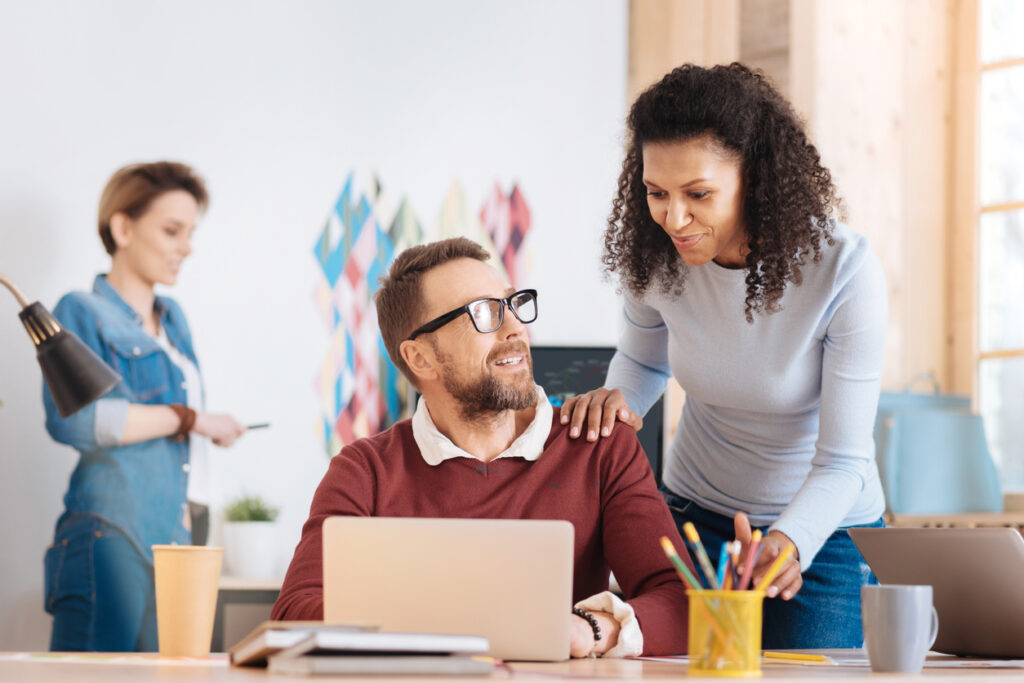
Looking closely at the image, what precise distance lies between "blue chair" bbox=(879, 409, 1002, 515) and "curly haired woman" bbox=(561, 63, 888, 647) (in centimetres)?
200

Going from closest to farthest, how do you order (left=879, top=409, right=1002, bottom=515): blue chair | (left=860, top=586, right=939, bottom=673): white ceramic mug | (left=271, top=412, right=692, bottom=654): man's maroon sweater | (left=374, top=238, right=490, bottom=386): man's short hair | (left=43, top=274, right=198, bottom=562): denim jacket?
(left=860, top=586, right=939, bottom=673): white ceramic mug, (left=271, top=412, right=692, bottom=654): man's maroon sweater, (left=374, top=238, right=490, bottom=386): man's short hair, (left=43, top=274, right=198, bottom=562): denim jacket, (left=879, top=409, right=1002, bottom=515): blue chair

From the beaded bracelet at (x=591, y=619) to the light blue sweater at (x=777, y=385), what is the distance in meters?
0.42

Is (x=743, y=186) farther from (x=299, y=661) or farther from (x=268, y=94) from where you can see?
(x=268, y=94)

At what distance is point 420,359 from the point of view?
190 centimetres

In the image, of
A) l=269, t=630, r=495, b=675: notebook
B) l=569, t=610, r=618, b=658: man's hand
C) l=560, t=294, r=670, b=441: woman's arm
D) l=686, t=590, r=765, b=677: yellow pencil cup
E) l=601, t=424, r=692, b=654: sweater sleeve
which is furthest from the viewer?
l=560, t=294, r=670, b=441: woman's arm

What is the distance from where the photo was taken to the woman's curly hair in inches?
70.8

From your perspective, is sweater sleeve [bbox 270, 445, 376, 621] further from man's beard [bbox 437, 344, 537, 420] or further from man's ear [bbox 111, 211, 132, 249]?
man's ear [bbox 111, 211, 132, 249]

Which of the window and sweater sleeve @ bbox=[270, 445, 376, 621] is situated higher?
the window

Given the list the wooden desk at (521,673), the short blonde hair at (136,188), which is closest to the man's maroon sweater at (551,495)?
the wooden desk at (521,673)

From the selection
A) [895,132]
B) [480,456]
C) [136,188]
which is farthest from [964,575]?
[895,132]

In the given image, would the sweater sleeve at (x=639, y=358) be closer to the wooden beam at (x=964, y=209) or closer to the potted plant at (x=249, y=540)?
the potted plant at (x=249, y=540)

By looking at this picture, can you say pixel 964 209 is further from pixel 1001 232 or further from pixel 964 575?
pixel 964 575

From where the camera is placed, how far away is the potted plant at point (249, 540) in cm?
358

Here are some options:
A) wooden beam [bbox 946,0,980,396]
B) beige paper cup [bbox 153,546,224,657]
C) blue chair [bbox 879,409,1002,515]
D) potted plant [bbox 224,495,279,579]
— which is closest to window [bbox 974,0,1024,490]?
wooden beam [bbox 946,0,980,396]
